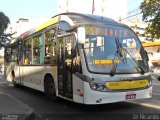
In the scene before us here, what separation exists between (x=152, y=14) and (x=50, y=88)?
707 inches

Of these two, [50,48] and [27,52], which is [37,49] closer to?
[50,48]

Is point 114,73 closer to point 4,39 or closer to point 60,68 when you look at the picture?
point 60,68

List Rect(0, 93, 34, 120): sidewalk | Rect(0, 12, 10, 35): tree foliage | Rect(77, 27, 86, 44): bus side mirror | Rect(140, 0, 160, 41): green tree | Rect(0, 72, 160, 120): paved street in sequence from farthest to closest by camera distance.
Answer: Rect(0, 12, 10, 35): tree foliage → Rect(140, 0, 160, 41): green tree → Rect(77, 27, 86, 44): bus side mirror → Rect(0, 72, 160, 120): paved street → Rect(0, 93, 34, 120): sidewalk

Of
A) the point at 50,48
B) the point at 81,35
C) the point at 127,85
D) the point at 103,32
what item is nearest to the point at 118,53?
the point at 103,32

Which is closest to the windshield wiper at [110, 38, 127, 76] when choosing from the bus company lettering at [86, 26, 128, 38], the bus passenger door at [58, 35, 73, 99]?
the bus company lettering at [86, 26, 128, 38]

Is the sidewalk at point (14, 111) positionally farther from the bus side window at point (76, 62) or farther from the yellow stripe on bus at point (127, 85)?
the yellow stripe on bus at point (127, 85)

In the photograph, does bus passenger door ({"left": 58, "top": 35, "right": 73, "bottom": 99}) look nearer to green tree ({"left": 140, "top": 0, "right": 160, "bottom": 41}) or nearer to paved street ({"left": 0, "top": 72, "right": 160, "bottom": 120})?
paved street ({"left": 0, "top": 72, "right": 160, "bottom": 120})

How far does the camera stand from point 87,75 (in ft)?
33.6

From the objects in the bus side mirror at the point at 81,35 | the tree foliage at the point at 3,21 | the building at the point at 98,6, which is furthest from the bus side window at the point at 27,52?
the building at the point at 98,6

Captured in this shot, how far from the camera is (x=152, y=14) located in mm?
29172

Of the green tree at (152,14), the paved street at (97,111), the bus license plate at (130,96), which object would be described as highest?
the green tree at (152,14)

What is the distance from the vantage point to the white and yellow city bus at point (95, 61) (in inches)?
403

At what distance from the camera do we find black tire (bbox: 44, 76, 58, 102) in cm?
1287

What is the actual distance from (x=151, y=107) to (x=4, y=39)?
34491mm
